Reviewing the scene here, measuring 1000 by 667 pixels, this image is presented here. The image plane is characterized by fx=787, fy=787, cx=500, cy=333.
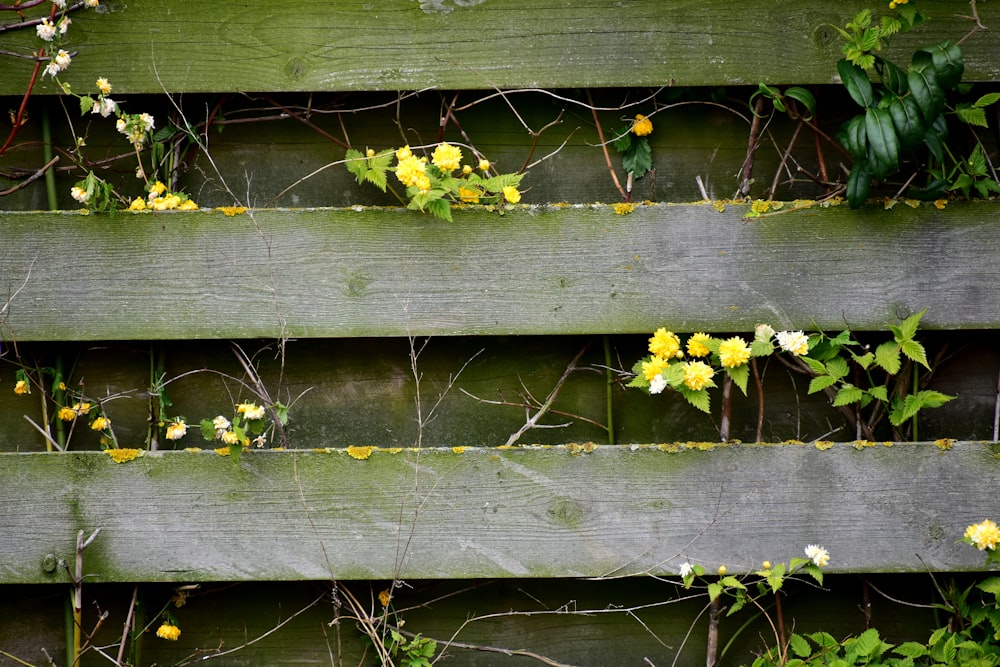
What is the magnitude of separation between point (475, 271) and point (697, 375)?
0.58 metres

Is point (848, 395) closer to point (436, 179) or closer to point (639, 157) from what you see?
point (639, 157)

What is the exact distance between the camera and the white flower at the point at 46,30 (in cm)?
187

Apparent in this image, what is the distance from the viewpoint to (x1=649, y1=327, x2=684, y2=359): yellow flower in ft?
6.06

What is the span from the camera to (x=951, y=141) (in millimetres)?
2012

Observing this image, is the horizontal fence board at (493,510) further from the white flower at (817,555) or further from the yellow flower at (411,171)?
the yellow flower at (411,171)

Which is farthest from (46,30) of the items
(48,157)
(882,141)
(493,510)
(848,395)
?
(848,395)

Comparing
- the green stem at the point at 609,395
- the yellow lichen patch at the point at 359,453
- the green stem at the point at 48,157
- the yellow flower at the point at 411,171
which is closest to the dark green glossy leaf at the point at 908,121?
the green stem at the point at 609,395

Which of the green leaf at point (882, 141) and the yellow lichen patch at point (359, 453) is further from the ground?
the green leaf at point (882, 141)

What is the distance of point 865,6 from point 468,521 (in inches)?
61.8

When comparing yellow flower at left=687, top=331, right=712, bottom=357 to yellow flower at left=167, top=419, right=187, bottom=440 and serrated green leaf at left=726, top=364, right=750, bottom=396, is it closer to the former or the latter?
serrated green leaf at left=726, top=364, right=750, bottom=396

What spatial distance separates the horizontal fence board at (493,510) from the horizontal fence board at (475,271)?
314 millimetres

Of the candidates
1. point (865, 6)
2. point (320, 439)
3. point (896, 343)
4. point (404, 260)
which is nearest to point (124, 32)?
point (404, 260)

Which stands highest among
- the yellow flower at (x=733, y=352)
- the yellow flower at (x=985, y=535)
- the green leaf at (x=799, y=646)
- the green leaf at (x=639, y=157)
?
the green leaf at (x=639, y=157)

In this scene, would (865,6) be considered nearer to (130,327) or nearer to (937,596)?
(937,596)
